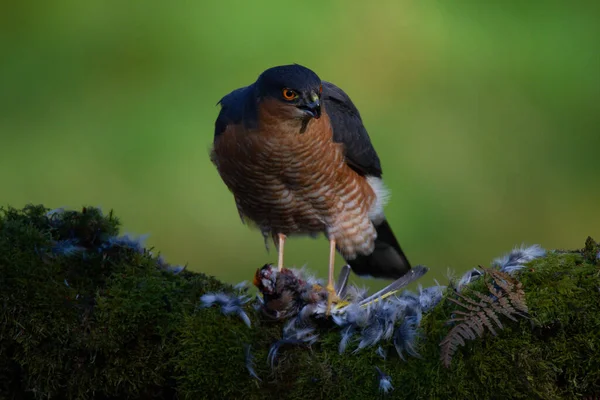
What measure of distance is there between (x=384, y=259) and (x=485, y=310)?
2328mm

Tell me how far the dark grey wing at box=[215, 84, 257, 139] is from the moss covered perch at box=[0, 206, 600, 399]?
106cm

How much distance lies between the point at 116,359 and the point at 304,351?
24.5 inches

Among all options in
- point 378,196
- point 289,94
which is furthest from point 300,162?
point 378,196

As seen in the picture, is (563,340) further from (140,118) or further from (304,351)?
(140,118)

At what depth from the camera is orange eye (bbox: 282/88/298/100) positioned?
3.90 metres

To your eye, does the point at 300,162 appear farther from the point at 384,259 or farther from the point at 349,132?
the point at 384,259

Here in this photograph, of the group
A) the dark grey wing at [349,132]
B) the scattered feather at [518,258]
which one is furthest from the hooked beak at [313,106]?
the scattered feather at [518,258]

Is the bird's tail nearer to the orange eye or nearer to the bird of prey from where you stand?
the bird of prey

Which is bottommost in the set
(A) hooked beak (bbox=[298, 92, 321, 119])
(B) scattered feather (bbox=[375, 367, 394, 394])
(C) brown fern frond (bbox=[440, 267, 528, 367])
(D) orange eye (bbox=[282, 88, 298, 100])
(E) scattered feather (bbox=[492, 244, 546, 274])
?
(B) scattered feather (bbox=[375, 367, 394, 394])

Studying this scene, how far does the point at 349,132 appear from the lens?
4484 mm

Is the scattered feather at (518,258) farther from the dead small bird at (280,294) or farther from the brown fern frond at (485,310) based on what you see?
the dead small bird at (280,294)

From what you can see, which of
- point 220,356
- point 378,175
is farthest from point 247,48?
point 220,356

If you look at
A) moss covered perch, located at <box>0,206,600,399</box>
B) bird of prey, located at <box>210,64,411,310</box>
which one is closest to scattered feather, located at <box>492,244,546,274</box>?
moss covered perch, located at <box>0,206,600,399</box>

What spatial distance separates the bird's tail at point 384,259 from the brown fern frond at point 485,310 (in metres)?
2.19
